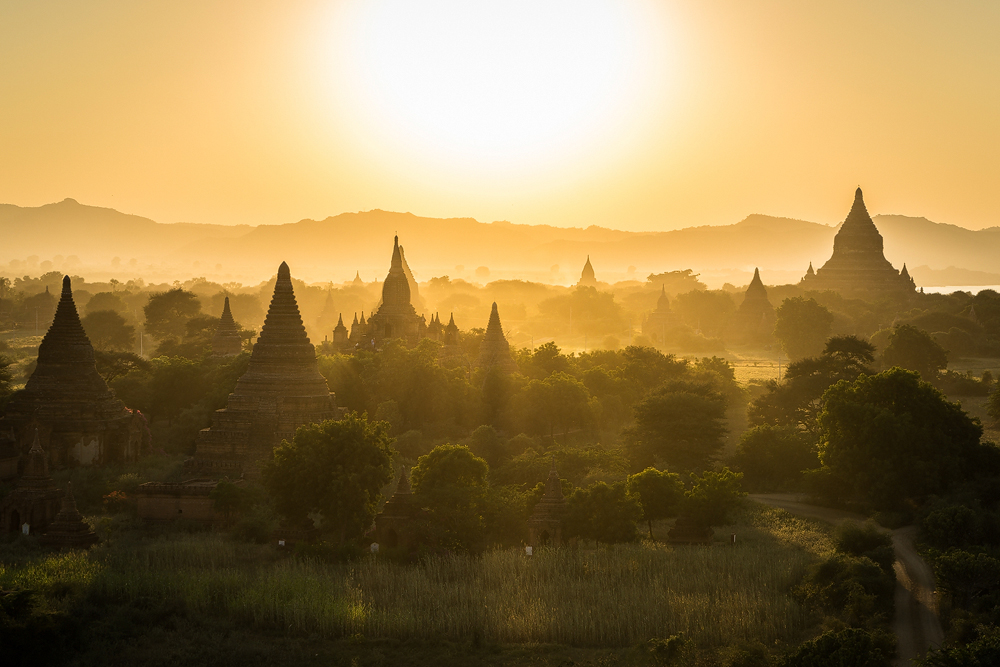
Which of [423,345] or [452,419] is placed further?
[423,345]

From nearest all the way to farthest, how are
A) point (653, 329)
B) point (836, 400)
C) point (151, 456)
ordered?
1. point (836, 400)
2. point (151, 456)
3. point (653, 329)

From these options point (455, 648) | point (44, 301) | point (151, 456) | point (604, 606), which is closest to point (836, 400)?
point (604, 606)

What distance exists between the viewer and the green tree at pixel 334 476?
32344mm

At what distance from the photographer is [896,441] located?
37.2 metres

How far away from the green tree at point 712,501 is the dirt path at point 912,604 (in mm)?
3773

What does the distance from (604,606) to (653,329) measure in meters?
83.8

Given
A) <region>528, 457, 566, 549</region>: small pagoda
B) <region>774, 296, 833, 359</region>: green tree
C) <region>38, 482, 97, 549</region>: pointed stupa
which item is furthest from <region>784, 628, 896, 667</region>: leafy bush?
<region>774, 296, 833, 359</region>: green tree

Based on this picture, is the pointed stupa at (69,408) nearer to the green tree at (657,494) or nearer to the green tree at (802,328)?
the green tree at (657,494)

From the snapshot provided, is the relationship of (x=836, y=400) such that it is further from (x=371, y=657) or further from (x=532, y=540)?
(x=371, y=657)

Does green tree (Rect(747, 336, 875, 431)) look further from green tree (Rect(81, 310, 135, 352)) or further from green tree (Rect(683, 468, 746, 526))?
green tree (Rect(81, 310, 135, 352))

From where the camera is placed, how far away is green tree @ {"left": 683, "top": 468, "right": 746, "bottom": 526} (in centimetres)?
3378

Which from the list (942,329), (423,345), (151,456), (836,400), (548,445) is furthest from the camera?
(942,329)

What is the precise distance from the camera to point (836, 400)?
128 ft

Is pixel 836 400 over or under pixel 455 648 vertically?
over
